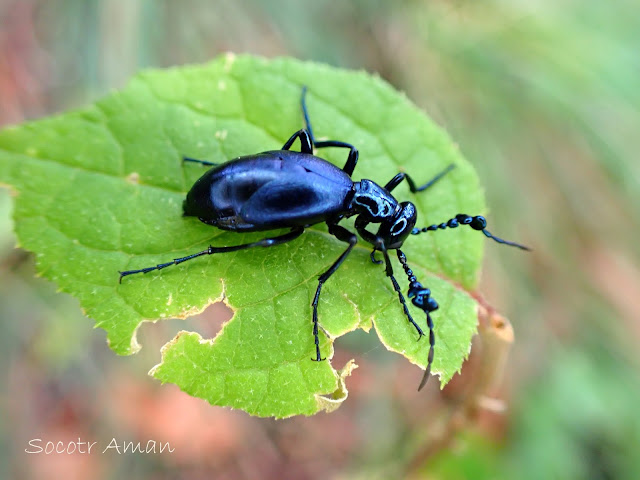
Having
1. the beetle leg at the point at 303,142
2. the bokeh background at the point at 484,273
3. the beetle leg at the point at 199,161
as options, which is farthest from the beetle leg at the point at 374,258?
the bokeh background at the point at 484,273

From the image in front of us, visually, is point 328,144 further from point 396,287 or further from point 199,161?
point 396,287

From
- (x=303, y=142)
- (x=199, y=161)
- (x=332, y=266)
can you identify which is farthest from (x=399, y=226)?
(x=199, y=161)

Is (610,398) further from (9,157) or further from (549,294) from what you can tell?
(9,157)

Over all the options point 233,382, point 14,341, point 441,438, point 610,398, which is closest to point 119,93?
point 233,382

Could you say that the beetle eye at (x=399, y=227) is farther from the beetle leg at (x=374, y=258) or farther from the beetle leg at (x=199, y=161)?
the beetle leg at (x=199, y=161)

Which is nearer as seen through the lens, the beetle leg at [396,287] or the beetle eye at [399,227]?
the beetle leg at [396,287]

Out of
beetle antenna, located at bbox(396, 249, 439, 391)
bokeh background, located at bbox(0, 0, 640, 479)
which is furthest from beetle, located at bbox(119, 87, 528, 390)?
bokeh background, located at bbox(0, 0, 640, 479)

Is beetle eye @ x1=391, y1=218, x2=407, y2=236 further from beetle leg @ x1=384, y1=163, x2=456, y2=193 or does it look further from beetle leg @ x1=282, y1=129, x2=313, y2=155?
beetle leg @ x1=282, y1=129, x2=313, y2=155
